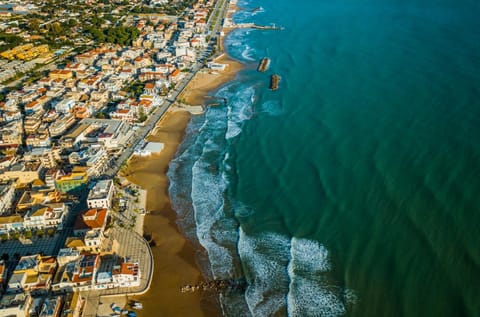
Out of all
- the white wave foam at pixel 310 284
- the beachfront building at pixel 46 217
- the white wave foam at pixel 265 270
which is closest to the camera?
the white wave foam at pixel 310 284

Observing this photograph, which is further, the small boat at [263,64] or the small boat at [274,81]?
the small boat at [263,64]

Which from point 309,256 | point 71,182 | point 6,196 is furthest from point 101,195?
point 309,256

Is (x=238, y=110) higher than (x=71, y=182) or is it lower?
higher

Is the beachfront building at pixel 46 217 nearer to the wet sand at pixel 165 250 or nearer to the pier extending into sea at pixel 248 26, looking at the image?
the wet sand at pixel 165 250

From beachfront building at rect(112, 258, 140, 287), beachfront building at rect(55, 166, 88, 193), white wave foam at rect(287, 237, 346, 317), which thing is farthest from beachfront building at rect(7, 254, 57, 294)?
white wave foam at rect(287, 237, 346, 317)

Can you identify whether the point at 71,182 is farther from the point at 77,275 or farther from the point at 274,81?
the point at 274,81

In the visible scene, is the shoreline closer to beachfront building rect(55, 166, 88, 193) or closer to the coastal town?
the coastal town

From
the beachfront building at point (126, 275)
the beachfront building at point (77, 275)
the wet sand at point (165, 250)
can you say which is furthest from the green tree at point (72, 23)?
the beachfront building at point (126, 275)
